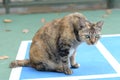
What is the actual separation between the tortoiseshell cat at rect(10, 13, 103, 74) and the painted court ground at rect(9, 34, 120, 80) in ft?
0.38

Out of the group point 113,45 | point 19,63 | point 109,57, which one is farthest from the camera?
point 113,45

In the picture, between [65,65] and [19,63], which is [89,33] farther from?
[19,63]

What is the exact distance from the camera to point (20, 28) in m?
8.51

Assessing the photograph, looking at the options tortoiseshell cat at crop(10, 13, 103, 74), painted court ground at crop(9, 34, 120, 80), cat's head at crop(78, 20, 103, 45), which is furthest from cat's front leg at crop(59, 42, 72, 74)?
cat's head at crop(78, 20, 103, 45)

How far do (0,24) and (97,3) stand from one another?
2.88m

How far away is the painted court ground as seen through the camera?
5.39 m

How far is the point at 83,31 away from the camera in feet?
16.5

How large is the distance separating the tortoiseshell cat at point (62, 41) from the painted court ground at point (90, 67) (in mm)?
117

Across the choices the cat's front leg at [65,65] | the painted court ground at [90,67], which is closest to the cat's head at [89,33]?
the cat's front leg at [65,65]

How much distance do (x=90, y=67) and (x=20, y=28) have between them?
3.18 meters

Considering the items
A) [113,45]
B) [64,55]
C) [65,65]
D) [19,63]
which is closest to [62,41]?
[64,55]

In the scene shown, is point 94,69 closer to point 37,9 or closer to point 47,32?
point 47,32

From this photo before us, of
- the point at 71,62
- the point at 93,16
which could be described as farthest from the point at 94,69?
the point at 93,16

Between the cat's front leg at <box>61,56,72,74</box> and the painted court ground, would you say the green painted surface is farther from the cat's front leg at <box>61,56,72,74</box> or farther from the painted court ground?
the cat's front leg at <box>61,56,72,74</box>
